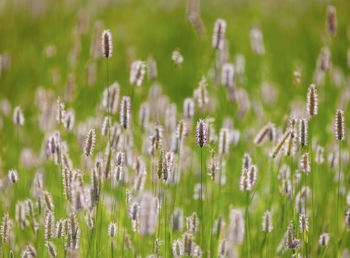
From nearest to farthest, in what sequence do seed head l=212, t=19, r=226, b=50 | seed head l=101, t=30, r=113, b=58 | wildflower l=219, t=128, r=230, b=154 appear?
seed head l=101, t=30, r=113, b=58 < wildflower l=219, t=128, r=230, b=154 < seed head l=212, t=19, r=226, b=50

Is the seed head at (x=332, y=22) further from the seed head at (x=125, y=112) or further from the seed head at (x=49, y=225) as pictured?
the seed head at (x=49, y=225)

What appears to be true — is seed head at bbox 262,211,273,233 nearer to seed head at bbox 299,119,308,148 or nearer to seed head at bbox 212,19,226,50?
seed head at bbox 299,119,308,148

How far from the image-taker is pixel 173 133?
101 inches

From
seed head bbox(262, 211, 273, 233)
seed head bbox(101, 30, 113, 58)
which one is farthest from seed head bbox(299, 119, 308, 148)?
seed head bbox(101, 30, 113, 58)

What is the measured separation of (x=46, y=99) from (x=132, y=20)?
4718mm

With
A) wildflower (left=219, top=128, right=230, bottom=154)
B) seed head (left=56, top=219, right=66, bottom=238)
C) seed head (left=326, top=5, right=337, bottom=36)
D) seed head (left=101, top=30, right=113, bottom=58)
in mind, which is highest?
seed head (left=326, top=5, right=337, bottom=36)

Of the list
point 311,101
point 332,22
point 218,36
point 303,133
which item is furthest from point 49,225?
point 332,22

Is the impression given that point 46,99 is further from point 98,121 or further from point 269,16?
point 269,16

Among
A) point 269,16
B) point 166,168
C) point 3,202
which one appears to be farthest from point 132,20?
point 166,168

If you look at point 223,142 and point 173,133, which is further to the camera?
point 173,133

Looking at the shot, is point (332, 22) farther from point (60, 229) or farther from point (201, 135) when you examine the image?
point (60, 229)

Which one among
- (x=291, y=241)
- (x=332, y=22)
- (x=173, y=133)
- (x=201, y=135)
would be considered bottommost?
(x=291, y=241)

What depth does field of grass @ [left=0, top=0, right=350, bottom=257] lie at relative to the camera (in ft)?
5.96

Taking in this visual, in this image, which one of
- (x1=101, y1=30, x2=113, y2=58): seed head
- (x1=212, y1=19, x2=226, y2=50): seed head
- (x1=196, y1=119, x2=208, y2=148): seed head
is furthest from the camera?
(x1=212, y1=19, x2=226, y2=50): seed head
